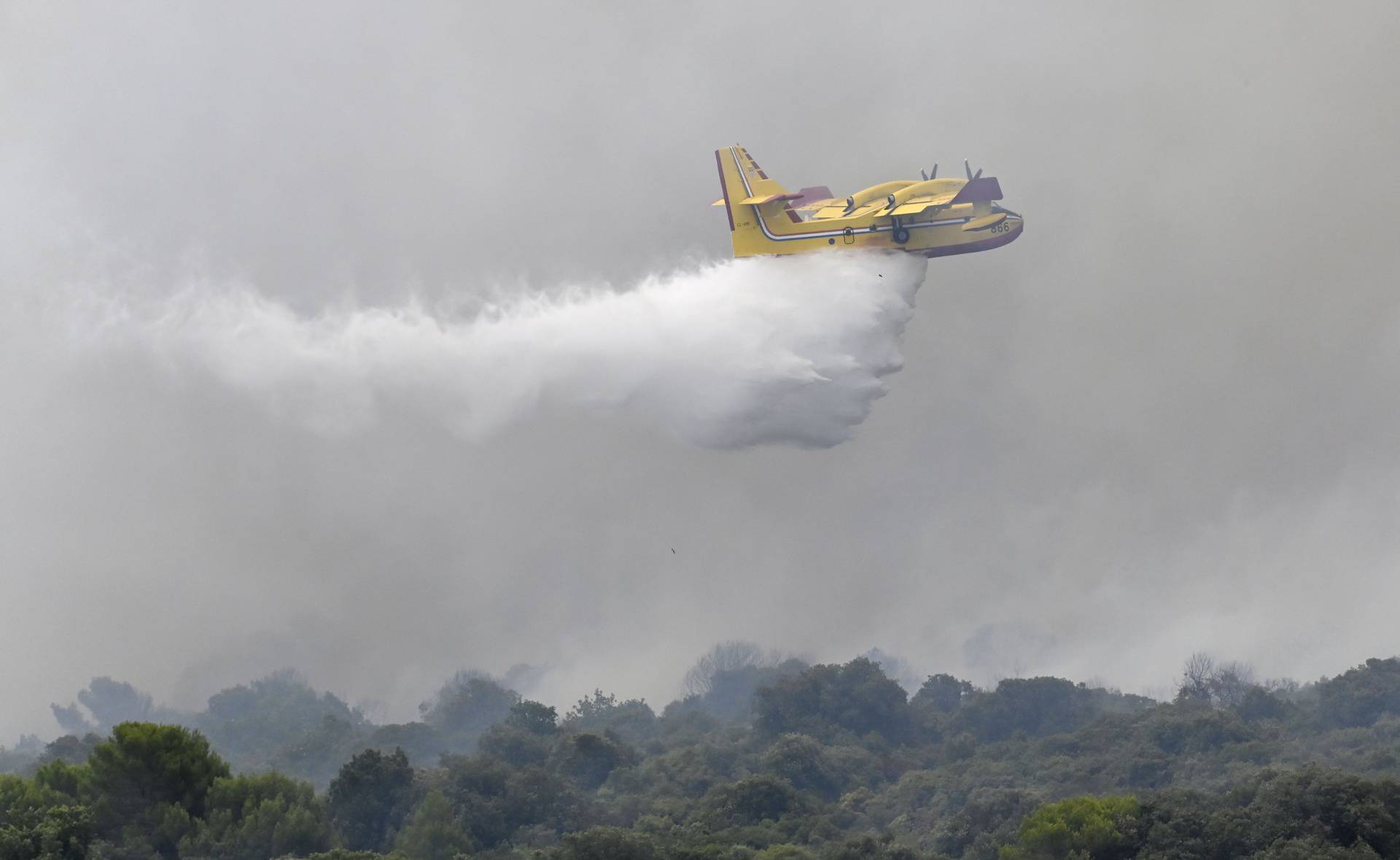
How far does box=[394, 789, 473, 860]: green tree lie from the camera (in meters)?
51.2

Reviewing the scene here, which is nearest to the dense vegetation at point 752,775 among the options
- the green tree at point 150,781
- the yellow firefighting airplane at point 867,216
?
the green tree at point 150,781

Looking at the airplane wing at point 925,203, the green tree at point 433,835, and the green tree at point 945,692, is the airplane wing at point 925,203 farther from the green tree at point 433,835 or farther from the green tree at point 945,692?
the green tree at point 945,692

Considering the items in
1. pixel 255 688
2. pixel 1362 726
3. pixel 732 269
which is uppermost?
pixel 255 688

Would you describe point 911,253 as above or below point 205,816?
above

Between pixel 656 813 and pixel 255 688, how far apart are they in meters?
72.5

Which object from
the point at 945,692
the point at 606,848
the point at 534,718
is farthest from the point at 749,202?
the point at 945,692

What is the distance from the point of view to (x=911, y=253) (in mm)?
48219

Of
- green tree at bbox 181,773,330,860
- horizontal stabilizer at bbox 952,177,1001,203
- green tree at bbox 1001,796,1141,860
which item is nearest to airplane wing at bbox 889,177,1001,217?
horizontal stabilizer at bbox 952,177,1001,203

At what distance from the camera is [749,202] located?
1967 inches

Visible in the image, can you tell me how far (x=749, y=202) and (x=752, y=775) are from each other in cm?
2288

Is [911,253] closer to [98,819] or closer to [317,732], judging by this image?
[98,819]

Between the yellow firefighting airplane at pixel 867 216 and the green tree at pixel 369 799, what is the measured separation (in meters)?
21.2

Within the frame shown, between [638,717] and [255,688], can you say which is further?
[255,688]

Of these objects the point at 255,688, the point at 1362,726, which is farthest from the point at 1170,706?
the point at 255,688
